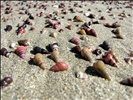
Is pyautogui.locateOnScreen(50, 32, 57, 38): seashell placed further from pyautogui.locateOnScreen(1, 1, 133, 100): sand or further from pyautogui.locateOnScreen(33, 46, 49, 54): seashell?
pyautogui.locateOnScreen(33, 46, 49, 54): seashell

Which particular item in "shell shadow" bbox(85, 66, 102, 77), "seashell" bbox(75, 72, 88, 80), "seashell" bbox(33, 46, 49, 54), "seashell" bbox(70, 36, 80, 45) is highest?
"seashell" bbox(75, 72, 88, 80)

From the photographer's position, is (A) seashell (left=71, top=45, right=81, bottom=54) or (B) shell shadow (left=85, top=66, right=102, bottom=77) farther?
(A) seashell (left=71, top=45, right=81, bottom=54)

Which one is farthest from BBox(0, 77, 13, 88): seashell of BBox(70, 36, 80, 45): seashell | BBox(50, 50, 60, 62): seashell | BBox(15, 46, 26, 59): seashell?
BBox(70, 36, 80, 45): seashell

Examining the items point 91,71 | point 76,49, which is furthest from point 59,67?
point 76,49

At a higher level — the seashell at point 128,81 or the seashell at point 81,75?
the seashell at point 128,81

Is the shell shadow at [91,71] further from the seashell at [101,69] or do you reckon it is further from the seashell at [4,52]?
the seashell at [4,52]

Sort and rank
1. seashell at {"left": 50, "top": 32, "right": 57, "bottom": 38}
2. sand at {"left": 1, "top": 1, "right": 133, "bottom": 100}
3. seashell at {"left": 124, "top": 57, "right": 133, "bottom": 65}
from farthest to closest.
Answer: seashell at {"left": 50, "top": 32, "right": 57, "bottom": 38}
seashell at {"left": 124, "top": 57, "right": 133, "bottom": 65}
sand at {"left": 1, "top": 1, "right": 133, "bottom": 100}

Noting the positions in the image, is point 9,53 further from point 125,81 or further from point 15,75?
point 125,81

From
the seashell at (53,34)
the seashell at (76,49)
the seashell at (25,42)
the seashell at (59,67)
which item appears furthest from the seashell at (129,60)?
the seashell at (25,42)

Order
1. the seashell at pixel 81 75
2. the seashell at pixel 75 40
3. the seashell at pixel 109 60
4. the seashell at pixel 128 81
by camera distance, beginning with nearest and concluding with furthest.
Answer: the seashell at pixel 128 81
the seashell at pixel 81 75
the seashell at pixel 109 60
the seashell at pixel 75 40

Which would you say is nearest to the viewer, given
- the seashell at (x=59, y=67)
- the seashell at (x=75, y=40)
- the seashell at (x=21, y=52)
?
the seashell at (x=59, y=67)

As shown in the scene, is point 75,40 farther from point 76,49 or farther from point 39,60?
point 39,60

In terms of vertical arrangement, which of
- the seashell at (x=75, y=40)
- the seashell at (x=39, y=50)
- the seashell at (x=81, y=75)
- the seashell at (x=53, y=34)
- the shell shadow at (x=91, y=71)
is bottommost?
the seashell at (x=53, y=34)

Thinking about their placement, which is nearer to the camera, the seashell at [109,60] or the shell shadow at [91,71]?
the shell shadow at [91,71]
